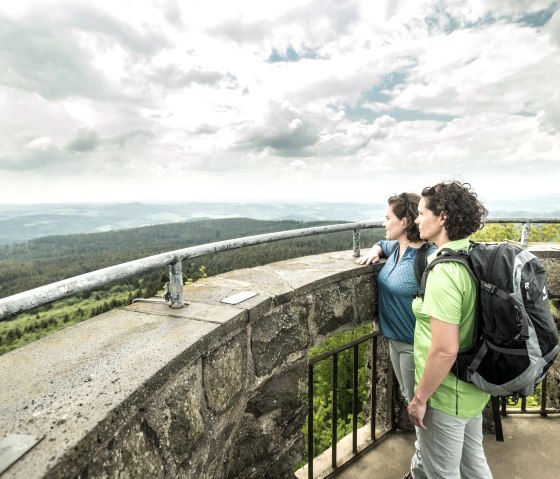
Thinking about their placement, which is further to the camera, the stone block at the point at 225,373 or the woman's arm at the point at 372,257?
the woman's arm at the point at 372,257

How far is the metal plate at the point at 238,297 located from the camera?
6.18ft

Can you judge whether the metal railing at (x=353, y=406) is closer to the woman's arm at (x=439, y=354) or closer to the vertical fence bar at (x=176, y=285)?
the woman's arm at (x=439, y=354)

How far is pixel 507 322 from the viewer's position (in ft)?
5.44

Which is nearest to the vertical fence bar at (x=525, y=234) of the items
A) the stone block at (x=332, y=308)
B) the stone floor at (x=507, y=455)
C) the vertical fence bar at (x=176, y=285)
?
the stone floor at (x=507, y=455)

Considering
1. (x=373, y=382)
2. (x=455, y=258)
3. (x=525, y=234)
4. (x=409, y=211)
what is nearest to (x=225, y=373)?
(x=455, y=258)

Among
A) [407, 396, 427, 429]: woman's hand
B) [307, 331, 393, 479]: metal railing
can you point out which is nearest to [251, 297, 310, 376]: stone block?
[307, 331, 393, 479]: metal railing

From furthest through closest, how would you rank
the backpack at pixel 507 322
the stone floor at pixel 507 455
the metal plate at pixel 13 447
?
the stone floor at pixel 507 455 → the backpack at pixel 507 322 → the metal plate at pixel 13 447

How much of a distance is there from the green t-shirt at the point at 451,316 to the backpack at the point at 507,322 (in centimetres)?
4

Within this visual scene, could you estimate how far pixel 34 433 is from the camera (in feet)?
2.92

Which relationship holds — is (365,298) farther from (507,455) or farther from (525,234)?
(525,234)

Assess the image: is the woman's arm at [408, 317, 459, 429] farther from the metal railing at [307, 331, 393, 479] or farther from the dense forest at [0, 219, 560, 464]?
the dense forest at [0, 219, 560, 464]

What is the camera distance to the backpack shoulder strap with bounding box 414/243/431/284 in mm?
2328

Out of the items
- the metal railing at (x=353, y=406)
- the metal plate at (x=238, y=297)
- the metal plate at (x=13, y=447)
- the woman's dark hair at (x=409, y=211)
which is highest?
the woman's dark hair at (x=409, y=211)

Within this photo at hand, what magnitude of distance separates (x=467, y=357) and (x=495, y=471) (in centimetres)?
175
